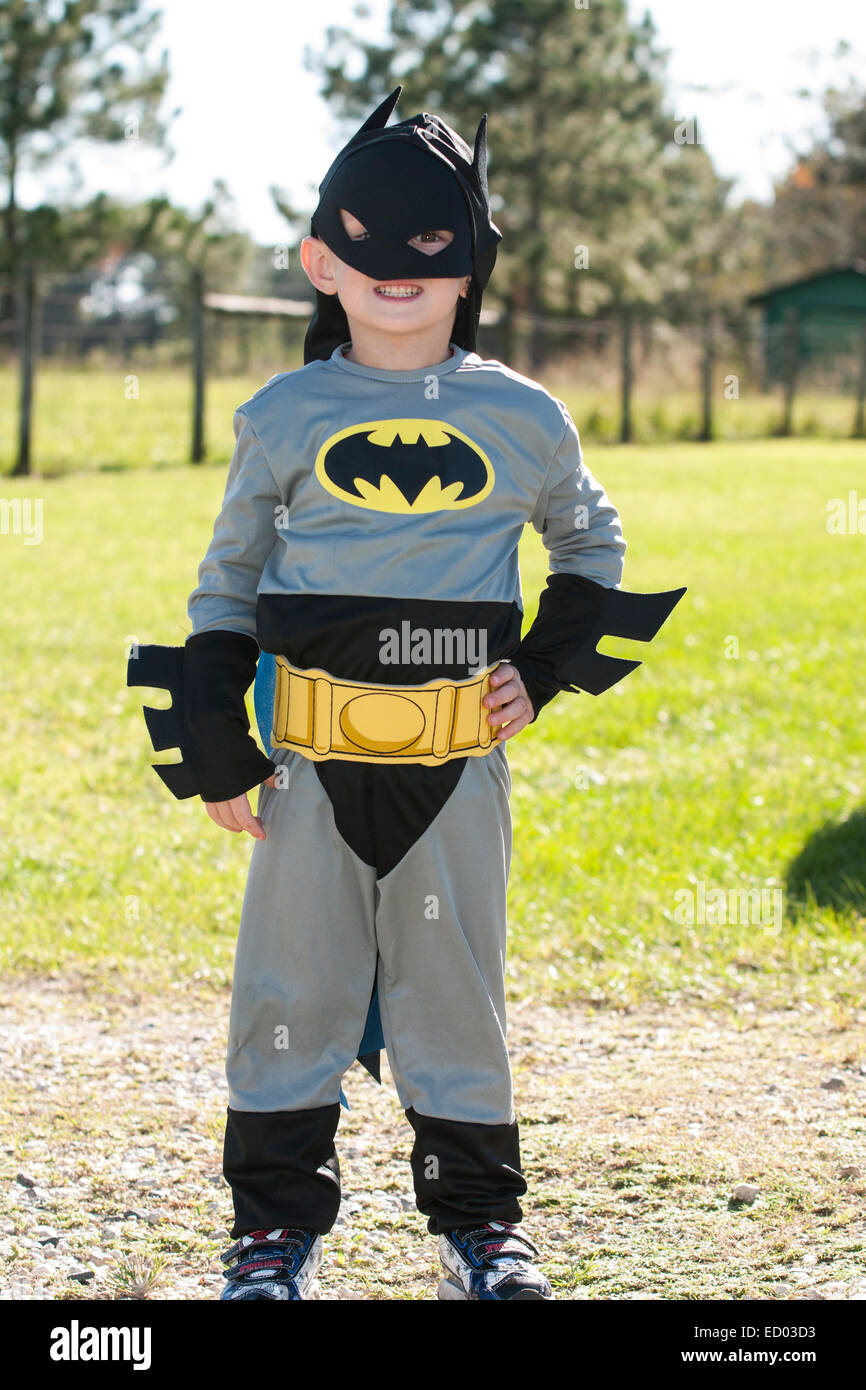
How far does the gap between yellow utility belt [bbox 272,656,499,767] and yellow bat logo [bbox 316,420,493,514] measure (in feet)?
0.90

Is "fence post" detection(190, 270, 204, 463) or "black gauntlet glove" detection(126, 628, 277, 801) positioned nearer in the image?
"black gauntlet glove" detection(126, 628, 277, 801)

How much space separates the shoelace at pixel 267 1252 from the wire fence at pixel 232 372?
27.5ft

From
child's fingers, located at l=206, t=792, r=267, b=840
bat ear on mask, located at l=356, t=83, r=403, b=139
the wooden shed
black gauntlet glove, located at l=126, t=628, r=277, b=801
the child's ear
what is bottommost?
child's fingers, located at l=206, t=792, r=267, b=840

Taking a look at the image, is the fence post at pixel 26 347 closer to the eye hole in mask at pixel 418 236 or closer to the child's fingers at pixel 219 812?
the eye hole in mask at pixel 418 236

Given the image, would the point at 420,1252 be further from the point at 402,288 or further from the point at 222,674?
the point at 402,288

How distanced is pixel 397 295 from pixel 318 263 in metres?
0.18

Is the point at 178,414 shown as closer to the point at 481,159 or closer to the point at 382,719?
the point at 481,159

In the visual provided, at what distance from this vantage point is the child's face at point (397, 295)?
2217mm

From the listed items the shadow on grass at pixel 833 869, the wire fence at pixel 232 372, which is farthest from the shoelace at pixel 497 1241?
the wire fence at pixel 232 372

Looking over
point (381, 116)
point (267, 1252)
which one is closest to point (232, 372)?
point (381, 116)

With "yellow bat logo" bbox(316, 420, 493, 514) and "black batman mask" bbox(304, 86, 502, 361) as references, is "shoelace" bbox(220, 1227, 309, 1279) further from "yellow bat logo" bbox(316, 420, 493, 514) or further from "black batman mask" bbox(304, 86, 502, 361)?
"black batman mask" bbox(304, 86, 502, 361)

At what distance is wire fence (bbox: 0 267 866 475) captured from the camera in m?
14.4

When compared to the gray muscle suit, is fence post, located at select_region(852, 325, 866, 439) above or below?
above

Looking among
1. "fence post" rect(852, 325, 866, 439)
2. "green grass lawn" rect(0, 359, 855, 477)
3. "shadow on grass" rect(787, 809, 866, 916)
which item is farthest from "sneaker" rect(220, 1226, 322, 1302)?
"fence post" rect(852, 325, 866, 439)
